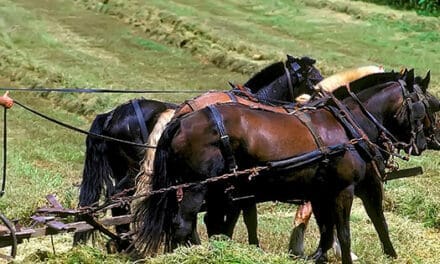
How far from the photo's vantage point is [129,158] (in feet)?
26.7

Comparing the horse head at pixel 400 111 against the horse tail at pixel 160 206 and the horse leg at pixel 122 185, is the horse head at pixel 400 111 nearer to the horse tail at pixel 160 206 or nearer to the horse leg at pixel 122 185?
the horse tail at pixel 160 206

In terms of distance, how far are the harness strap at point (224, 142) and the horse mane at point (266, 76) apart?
208 cm

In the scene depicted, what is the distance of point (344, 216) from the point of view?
22.7 feet

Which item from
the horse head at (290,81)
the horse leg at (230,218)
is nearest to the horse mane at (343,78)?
the horse head at (290,81)

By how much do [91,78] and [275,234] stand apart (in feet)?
33.7

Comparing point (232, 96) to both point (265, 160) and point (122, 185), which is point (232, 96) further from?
point (122, 185)

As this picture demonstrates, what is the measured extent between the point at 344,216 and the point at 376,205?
1.98ft

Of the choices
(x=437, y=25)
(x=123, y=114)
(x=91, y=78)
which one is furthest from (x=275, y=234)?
(x=437, y=25)

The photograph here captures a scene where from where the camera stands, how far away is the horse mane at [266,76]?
28.2ft

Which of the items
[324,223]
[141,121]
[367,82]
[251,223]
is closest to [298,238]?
[251,223]

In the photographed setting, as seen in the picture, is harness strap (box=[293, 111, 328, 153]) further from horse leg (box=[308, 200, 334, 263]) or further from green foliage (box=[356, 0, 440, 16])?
green foliage (box=[356, 0, 440, 16])

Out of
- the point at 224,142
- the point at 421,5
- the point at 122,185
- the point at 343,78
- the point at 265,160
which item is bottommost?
the point at 122,185

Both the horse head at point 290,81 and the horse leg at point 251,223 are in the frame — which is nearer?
the horse leg at point 251,223

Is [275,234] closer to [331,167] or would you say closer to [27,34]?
[331,167]
